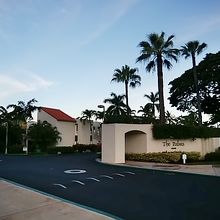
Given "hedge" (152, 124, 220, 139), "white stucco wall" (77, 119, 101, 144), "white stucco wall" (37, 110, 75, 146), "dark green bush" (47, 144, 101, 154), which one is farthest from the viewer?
"white stucco wall" (77, 119, 101, 144)

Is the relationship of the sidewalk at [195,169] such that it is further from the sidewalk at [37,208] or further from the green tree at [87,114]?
the green tree at [87,114]

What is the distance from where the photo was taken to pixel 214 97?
38844 mm

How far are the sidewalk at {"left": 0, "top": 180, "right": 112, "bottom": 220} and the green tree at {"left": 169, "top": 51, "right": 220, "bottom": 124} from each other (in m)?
31.0

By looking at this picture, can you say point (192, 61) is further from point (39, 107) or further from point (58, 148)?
point (39, 107)

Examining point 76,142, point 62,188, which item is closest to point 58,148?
point 76,142

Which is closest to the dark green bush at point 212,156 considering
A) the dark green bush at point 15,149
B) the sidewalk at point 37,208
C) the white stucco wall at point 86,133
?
the sidewalk at point 37,208

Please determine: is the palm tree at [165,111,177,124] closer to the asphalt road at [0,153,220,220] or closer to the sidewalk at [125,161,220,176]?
the sidewalk at [125,161,220,176]

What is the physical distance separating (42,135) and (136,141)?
24.0m

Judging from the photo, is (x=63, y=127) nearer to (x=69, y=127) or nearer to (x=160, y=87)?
(x=69, y=127)

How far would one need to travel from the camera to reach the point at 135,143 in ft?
83.5

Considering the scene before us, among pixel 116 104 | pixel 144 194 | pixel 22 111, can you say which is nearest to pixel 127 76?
pixel 116 104

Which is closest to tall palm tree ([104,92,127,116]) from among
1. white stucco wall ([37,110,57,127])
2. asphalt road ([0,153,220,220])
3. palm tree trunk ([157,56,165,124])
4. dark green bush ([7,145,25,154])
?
white stucco wall ([37,110,57,127])

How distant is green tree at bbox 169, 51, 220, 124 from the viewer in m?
37.0

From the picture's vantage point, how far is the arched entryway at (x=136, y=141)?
24.8m
